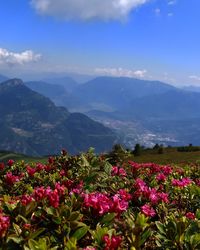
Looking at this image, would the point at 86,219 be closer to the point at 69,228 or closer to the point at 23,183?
the point at 69,228

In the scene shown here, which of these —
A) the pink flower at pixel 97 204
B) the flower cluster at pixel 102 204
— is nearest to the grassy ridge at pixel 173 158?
the flower cluster at pixel 102 204

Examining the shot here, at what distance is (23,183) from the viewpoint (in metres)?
9.71

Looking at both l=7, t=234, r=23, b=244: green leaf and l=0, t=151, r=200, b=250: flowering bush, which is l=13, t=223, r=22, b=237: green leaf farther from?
l=7, t=234, r=23, b=244: green leaf

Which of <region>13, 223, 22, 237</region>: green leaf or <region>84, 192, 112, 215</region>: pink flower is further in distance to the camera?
<region>84, 192, 112, 215</region>: pink flower

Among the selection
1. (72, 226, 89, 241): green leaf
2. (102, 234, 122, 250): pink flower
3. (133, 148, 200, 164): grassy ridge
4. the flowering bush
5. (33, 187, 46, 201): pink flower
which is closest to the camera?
(102, 234, 122, 250): pink flower

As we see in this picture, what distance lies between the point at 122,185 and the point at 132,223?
3.44 meters

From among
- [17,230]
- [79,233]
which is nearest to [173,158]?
[79,233]

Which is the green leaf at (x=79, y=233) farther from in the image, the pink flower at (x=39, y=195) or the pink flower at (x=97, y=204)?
the pink flower at (x=39, y=195)

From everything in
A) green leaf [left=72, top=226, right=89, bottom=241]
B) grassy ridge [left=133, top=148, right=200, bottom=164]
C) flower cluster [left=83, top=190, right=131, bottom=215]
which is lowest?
grassy ridge [left=133, top=148, right=200, bottom=164]

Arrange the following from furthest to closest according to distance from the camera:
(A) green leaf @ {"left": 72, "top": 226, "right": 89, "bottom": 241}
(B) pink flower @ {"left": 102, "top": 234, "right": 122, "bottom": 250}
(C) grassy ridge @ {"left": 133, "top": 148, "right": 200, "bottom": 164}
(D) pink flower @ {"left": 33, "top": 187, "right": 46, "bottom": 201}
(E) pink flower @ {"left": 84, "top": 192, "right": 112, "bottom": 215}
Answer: (C) grassy ridge @ {"left": 133, "top": 148, "right": 200, "bottom": 164} → (D) pink flower @ {"left": 33, "top": 187, "right": 46, "bottom": 201} → (E) pink flower @ {"left": 84, "top": 192, "right": 112, "bottom": 215} → (A) green leaf @ {"left": 72, "top": 226, "right": 89, "bottom": 241} → (B) pink flower @ {"left": 102, "top": 234, "right": 122, "bottom": 250}

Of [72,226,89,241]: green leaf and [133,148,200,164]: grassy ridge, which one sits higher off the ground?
[72,226,89,241]: green leaf

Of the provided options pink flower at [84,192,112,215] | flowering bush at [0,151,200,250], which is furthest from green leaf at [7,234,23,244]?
pink flower at [84,192,112,215]

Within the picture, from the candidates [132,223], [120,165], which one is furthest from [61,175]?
[132,223]

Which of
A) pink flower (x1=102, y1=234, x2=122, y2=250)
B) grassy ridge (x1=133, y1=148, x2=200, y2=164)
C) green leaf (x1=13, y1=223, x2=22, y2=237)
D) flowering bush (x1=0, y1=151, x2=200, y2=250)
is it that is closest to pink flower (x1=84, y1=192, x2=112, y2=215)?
flowering bush (x1=0, y1=151, x2=200, y2=250)
